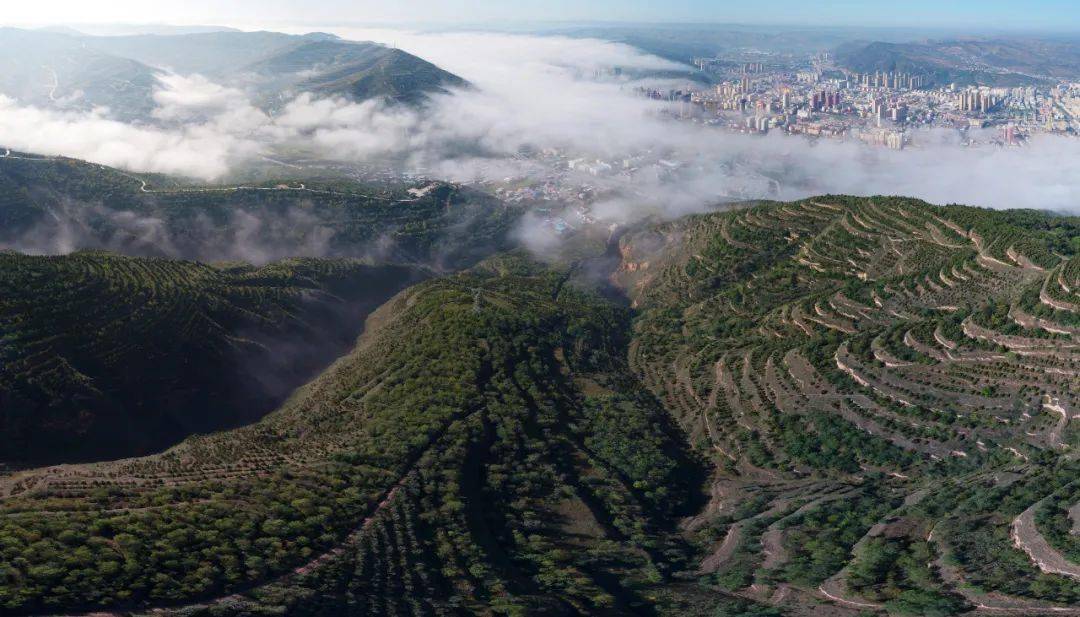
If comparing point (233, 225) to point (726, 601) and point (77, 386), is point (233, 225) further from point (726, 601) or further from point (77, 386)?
point (726, 601)

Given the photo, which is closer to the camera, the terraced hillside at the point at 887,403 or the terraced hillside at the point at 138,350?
the terraced hillside at the point at 887,403

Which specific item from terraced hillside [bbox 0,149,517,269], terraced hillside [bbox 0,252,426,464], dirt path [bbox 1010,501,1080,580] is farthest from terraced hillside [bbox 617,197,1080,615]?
terraced hillside [bbox 0,149,517,269]

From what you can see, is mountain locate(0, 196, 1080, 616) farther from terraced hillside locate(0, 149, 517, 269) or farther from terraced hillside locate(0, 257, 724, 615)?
terraced hillside locate(0, 149, 517, 269)

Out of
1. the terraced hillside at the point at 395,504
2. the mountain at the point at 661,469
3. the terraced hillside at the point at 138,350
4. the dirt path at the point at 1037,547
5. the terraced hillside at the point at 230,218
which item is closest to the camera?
the dirt path at the point at 1037,547

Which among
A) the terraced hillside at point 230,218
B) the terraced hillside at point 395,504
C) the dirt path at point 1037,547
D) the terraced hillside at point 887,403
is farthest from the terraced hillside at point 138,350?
the dirt path at point 1037,547

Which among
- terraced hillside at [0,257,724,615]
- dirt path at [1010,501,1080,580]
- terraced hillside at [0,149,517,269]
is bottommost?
terraced hillside at [0,257,724,615]

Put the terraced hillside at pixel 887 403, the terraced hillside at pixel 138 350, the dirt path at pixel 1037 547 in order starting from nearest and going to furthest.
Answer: the dirt path at pixel 1037 547, the terraced hillside at pixel 887 403, the terraced hillside at pixel 138 350

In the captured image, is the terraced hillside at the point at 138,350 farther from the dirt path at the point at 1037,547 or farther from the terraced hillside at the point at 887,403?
the dirt path at the point at 1037,547
